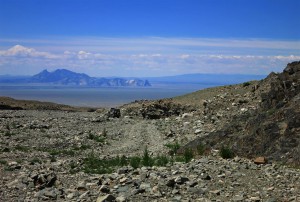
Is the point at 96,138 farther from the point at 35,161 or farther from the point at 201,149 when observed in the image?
the point at 201,149

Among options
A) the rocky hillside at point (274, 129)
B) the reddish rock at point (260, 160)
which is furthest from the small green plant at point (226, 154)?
the reddish rock at point (260, 160)

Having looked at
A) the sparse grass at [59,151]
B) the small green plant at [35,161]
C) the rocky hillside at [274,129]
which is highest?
the rocky hillside at [274,129]

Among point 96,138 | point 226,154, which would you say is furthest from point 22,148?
point 226,154

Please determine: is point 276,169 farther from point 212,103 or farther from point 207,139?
point 212,103

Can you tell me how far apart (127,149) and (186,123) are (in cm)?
1125

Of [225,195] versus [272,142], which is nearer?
[225,195]

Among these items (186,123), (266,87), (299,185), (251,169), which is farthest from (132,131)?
(299,185)

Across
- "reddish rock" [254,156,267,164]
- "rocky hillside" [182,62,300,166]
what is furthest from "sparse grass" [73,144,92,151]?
"reddish rock" [254,156,267,164]

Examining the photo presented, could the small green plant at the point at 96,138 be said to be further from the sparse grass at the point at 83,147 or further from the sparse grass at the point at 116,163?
the sparse grass at the point at 116,163

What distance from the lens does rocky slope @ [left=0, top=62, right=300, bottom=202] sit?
11609 mm

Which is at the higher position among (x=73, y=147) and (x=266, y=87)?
(x=266, y=87)

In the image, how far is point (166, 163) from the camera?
16.5 meters

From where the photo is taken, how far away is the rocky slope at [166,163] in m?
11.6

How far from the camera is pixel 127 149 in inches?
992
